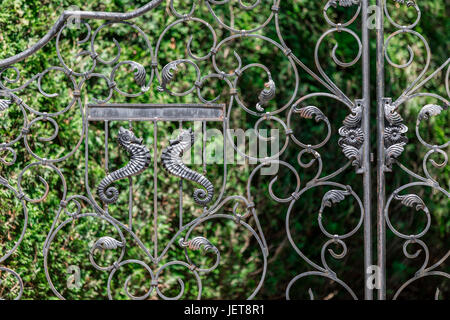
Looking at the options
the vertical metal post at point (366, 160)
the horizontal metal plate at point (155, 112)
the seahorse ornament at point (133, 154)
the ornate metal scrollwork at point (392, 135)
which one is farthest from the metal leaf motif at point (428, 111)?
the seahorse ornament at point (133, 154)

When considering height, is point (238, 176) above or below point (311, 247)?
above

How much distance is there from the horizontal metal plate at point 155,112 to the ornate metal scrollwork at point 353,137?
510mm

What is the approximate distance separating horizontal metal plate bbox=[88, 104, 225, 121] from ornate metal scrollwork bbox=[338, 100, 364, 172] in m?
0.51

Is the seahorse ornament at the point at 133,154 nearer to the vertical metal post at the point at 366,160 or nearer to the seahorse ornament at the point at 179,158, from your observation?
the seahorse ornament at the point at 179,158

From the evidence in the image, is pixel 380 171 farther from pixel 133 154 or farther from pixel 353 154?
pixel 133 154

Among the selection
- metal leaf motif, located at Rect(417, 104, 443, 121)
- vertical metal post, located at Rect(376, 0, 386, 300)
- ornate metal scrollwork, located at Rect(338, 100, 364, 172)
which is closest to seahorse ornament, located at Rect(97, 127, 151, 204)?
ornate metal scrollwork, located at Rect(338, 100, 364, 172)

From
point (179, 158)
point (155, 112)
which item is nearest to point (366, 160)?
point (179, 158)

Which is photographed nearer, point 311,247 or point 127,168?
point 127,168

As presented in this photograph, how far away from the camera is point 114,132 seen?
3787mm

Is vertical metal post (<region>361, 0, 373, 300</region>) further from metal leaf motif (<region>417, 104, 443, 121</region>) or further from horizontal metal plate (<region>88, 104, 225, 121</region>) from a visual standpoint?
horizontal metal plate (<region>88, 104, 225, 121</region>)

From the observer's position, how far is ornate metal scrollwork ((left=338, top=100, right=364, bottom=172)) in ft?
7.91
